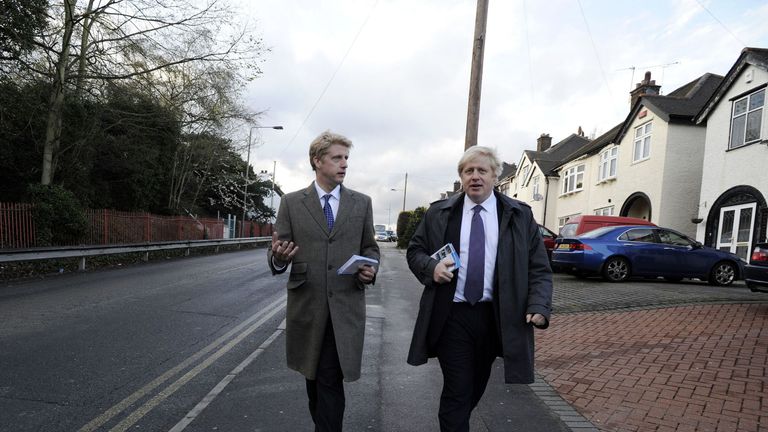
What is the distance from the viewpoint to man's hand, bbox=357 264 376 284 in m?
2.83

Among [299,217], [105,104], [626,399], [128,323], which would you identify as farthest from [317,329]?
[105,104]

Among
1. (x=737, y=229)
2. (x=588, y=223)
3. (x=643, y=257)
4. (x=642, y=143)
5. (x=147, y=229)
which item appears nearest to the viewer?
(x=643, y=257)

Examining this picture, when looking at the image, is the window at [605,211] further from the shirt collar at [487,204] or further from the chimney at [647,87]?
the shirt collar at [487,204]

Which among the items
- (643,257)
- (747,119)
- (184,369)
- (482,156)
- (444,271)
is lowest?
(184,369)

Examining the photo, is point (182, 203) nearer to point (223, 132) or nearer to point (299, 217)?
point (223, 132)

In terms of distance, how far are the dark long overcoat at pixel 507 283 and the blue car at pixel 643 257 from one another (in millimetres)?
10169

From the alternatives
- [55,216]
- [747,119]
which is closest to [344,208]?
[55,216]

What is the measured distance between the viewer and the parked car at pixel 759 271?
7993 millimetres

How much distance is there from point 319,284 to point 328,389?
2.02 ft

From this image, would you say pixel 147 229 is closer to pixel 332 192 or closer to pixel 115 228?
pixel 115 228

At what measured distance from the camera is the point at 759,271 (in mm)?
8070

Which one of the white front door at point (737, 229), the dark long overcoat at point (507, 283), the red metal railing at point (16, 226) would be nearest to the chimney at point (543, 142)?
the white front door at point (737, 229)

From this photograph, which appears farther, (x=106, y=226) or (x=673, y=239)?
(x=106, y=226)

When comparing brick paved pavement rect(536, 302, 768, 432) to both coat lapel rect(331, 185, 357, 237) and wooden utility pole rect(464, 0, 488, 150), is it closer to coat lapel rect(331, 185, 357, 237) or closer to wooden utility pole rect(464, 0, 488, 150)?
coat lapel rect(331, 185, 357, 237)
